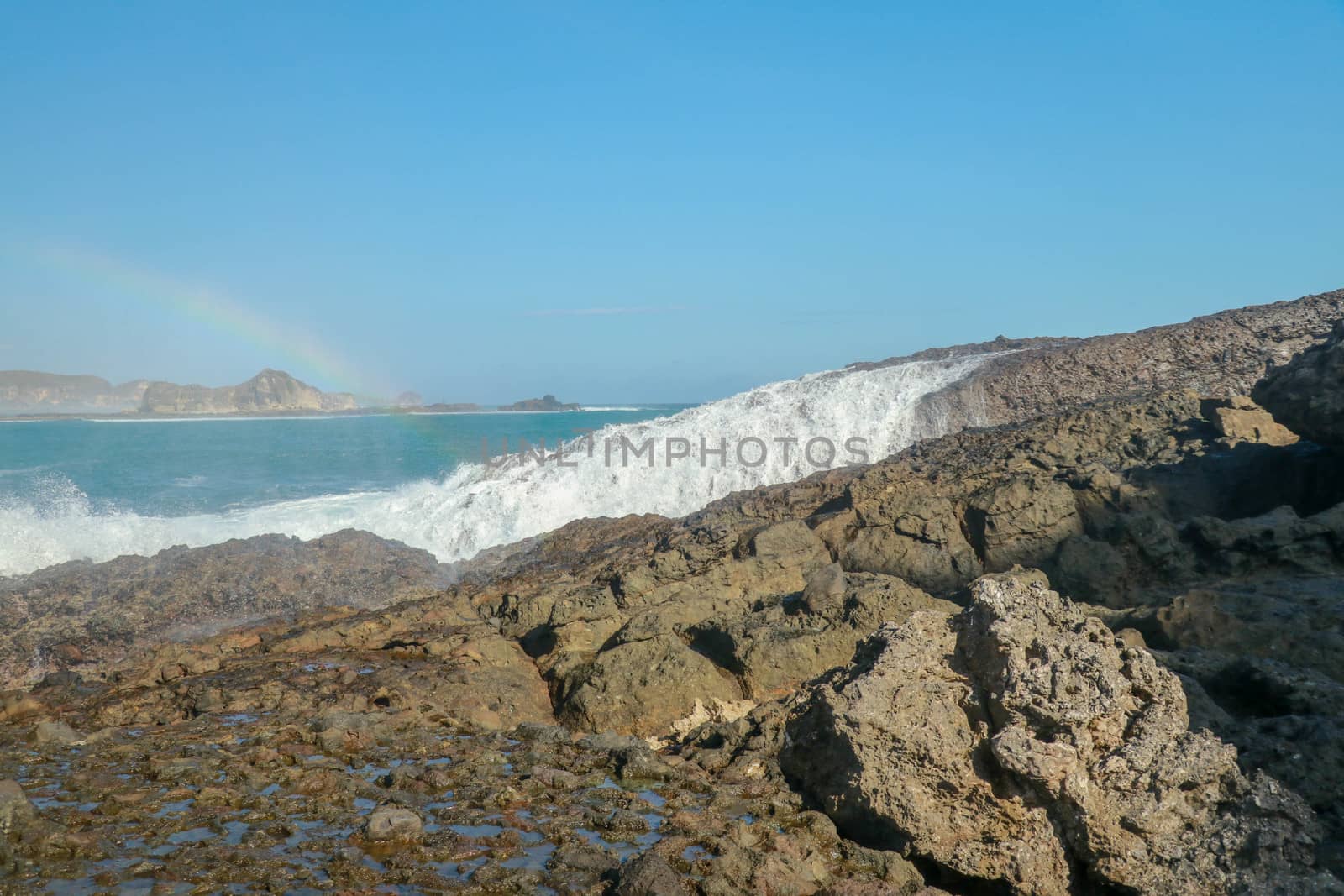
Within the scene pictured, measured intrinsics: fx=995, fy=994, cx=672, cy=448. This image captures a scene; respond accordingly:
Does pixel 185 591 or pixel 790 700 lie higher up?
pixel 790 700

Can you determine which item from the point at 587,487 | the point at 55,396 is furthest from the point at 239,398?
the point at 587,487

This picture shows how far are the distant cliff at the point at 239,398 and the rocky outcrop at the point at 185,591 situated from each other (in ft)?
365

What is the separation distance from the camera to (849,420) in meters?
20.2

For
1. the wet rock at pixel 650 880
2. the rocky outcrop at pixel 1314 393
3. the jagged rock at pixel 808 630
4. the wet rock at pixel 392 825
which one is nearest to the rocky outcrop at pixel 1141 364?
the rocky outcrop at pixel 1314 393

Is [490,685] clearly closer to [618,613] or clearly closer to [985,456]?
[618,613]

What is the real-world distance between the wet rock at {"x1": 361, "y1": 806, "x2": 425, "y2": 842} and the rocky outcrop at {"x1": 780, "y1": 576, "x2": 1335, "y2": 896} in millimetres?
1968

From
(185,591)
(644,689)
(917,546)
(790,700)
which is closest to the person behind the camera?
(790,700)

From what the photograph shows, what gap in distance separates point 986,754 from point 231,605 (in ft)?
32.9

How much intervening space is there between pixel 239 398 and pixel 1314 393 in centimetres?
12139

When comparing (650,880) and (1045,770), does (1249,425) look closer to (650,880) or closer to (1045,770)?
(1045,770)

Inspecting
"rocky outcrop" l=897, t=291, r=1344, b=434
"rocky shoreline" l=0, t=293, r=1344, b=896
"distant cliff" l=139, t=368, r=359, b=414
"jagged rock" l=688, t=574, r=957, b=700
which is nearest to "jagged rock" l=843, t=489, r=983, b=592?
"rocky shoreline" l=0, t=293, r=1344, b=896

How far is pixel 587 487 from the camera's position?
19578 mm

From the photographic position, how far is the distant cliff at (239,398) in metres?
116

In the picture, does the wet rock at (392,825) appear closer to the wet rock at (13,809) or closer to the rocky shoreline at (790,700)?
the rocky shoreline at (790,700)
